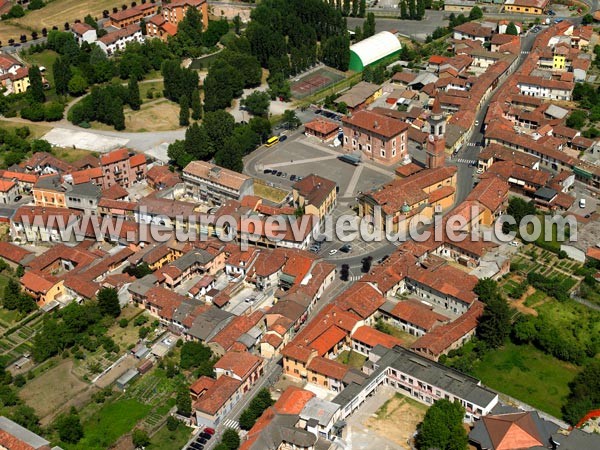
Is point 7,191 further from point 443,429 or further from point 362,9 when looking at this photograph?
point 362,9

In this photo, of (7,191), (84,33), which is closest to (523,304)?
(7,191)

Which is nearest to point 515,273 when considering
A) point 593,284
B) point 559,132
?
point 593,284

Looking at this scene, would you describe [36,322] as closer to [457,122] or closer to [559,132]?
[457,122]

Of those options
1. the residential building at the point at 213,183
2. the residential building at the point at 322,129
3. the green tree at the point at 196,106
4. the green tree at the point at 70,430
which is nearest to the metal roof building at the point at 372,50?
the residential building at the point at 322,129

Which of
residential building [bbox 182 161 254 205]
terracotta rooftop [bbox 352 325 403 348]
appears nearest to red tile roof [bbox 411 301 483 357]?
terracotta rooftop [bbox 352 325 403 348]

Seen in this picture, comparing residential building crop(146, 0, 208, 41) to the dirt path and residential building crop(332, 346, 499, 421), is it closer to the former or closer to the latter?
the dirt path

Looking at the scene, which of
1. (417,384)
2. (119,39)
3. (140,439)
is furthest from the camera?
(119,39)
